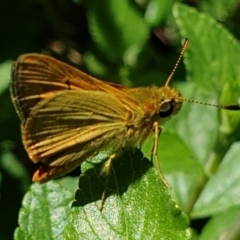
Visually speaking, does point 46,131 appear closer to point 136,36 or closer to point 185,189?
point 185,189

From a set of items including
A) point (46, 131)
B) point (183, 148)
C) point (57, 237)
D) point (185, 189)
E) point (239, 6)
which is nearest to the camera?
point (57, 237)

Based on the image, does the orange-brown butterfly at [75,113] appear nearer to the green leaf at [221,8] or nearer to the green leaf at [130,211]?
the green leaf at [130,211]

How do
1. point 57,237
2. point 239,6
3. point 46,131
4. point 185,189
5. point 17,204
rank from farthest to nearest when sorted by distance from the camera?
point 239,6
point 17,204
point 185,189
point 46,131
point 57,237

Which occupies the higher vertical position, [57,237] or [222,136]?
[222,136]

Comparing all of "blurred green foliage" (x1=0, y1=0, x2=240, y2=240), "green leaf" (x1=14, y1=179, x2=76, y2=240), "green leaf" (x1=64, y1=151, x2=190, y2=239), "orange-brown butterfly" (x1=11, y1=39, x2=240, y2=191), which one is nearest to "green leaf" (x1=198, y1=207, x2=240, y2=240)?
"blurred green foliage" (x1=0, y1=0, x2=240, y2=240)

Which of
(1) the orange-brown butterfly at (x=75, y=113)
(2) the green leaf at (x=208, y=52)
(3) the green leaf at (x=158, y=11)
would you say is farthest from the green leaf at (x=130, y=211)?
(3) the green leaf at (x=158, y=11)

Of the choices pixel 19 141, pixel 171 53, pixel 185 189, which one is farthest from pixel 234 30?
pixel 19 141

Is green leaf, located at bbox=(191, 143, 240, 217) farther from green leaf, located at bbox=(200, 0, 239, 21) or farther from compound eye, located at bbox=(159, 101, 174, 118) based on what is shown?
green leaf, located at bbox=(200, 0, 239, 21)
